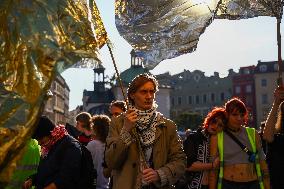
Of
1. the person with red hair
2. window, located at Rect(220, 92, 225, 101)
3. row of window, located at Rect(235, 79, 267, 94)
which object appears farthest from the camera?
window, located at Rect(220, 92, 225, 101)

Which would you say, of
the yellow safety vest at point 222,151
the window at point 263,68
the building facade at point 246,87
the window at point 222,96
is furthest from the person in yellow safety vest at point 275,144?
the window at point 222,96

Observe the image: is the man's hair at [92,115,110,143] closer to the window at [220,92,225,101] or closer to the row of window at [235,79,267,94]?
the row of window at [235,79,267,94]

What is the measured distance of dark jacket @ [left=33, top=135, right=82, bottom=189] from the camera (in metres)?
4.34

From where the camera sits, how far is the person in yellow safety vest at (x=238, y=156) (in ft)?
17.0

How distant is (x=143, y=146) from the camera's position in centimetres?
384

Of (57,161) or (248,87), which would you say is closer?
(57,161)

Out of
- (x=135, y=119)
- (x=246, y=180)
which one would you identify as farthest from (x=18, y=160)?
(x=246, y=180)

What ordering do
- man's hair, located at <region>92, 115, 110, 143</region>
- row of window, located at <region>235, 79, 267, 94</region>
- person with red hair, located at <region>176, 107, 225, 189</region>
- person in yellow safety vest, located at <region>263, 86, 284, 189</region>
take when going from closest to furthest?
1. person in yellow safety vest, located at <region>263, 86, 284, 189</region>
2. person with red hair, located at <region>176, 107, 225, 189</region>
3. man's hair, located at <region>92, 115, 110, 143</region>
4. row of window, located at <region>235, 79, 267, 94</region>

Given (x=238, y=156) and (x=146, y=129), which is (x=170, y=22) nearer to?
(x=146, y=129)

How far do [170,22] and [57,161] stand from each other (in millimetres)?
1570

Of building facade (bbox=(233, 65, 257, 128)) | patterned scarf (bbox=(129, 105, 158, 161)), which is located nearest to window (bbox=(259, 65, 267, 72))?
building facade (bbox=(233, 65, 257, 128))

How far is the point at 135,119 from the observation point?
12.1 ft

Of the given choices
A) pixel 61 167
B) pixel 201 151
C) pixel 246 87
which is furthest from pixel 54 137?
pixel 246 87

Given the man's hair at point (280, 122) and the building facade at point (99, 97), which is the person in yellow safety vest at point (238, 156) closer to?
the man's hair at point (280, 122)
